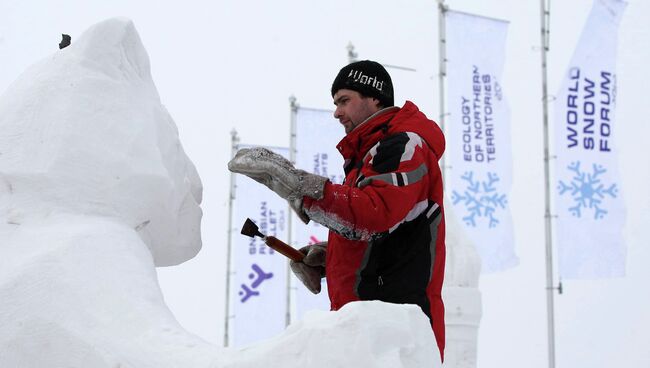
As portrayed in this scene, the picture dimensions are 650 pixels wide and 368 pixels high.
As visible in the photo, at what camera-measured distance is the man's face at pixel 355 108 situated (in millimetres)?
2359

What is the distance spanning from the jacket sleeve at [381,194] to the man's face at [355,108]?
0.70ft

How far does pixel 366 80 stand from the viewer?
7.70 ft

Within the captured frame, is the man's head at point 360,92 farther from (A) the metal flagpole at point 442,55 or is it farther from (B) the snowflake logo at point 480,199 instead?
(A) the metal flagpole at point 442,55

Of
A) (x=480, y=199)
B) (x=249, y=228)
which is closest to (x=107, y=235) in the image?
(x=249, y=228)

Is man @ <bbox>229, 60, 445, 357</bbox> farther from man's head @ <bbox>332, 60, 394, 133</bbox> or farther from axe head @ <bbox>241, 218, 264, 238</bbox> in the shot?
axe head @ <bbox>241, 218, 264, 238</bbox>

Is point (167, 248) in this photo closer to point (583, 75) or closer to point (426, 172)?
point (426, 172)

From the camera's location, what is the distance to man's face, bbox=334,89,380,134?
2359 mm

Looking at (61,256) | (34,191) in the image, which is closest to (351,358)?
(61,256)

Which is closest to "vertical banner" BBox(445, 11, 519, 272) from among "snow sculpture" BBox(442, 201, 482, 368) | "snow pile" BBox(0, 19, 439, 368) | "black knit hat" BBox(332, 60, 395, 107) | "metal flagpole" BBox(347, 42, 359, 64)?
"metal flagpole" BBox(347, 42, 359, 64)

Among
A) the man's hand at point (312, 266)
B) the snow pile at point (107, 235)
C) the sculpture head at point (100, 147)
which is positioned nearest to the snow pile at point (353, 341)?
the snow pile at point (107, 235)

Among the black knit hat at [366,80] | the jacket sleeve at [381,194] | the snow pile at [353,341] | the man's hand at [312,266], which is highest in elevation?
the black knit hat at [366,80]

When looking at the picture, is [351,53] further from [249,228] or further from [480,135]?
[249,228]

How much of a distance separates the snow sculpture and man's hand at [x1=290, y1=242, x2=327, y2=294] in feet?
8.01

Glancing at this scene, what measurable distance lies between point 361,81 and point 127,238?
825 mm
